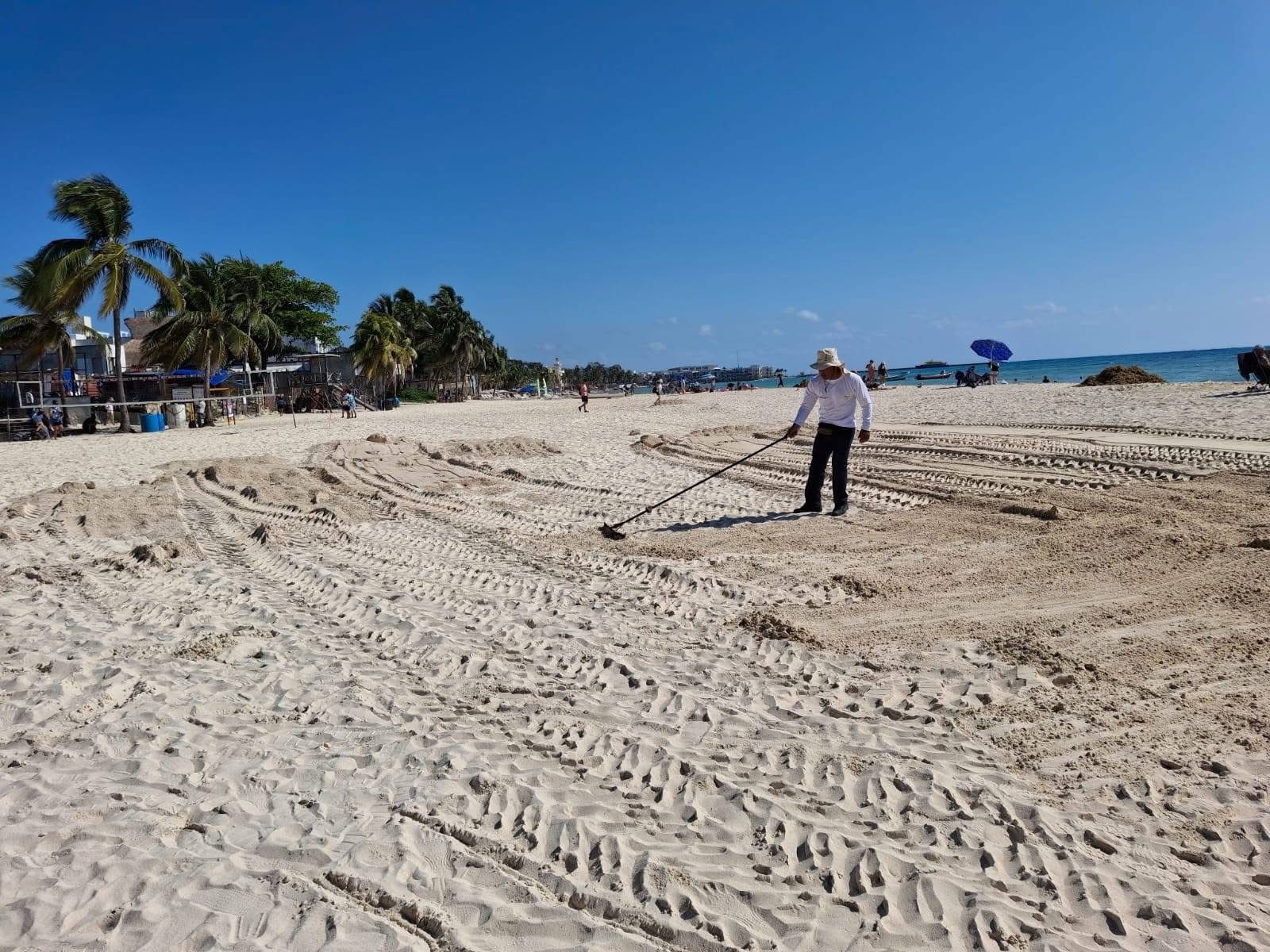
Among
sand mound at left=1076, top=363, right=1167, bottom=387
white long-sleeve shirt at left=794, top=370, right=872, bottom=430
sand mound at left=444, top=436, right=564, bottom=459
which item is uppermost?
sand mound at left=1076, top=363, right=1167, bottom=387

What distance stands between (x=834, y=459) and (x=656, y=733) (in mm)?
5090

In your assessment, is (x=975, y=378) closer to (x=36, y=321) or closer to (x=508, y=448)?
(x=508, y=448)

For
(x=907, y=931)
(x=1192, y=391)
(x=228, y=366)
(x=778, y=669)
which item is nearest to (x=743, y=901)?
(x=907, y=931)

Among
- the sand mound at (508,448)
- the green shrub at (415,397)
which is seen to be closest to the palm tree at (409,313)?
the green shrub at (415,397)

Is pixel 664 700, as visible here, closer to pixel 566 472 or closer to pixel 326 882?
pixel 326 882

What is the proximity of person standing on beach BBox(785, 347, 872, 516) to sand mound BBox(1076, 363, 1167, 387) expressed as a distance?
24.5 metres

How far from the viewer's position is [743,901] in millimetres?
2451

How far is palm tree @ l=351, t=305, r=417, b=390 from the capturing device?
1820 inches

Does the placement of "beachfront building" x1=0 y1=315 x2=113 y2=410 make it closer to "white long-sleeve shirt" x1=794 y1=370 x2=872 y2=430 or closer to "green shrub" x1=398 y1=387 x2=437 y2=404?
"green shrub" x1=398 y1=387 x2=437 y2=404

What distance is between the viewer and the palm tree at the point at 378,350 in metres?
46.2

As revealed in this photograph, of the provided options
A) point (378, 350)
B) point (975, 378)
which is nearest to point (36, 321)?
point (378, 350)

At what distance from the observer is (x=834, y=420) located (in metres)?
7.91

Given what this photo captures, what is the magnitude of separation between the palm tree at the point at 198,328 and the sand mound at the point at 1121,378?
105ft

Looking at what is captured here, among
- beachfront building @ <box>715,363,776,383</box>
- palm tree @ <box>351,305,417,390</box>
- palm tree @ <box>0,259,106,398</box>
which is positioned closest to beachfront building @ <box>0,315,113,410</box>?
palm tree @ <box>0,259,106,398</box>
